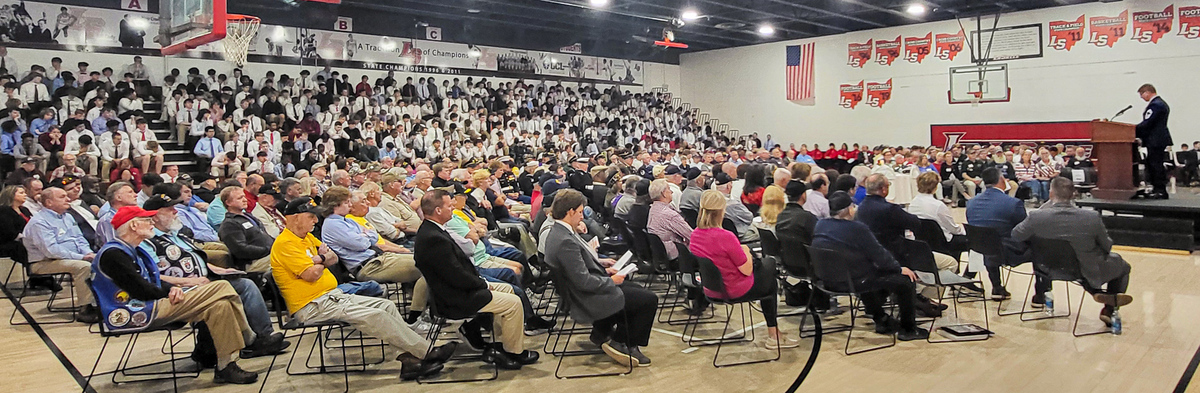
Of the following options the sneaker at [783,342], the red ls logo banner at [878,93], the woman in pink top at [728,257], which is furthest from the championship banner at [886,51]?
the woman in pink top at [728,257]

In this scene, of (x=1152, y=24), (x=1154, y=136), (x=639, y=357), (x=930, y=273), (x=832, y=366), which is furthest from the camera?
(x=1152, y=24)

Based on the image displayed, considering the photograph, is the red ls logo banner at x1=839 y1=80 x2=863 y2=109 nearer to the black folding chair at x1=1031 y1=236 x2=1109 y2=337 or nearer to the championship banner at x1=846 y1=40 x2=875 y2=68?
the championship banner at x1=846 y1=40 x2=875 y2=68

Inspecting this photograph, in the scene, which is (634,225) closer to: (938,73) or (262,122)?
(262,122)

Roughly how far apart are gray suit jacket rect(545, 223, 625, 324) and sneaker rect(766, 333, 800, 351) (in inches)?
49.4

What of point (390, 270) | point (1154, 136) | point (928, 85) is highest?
point (928, 85)

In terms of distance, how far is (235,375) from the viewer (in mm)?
4730

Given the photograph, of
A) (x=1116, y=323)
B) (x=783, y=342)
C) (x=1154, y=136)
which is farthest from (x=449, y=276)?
(x=1154, y=136)

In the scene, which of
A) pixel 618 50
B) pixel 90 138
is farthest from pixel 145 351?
pixel 618 50

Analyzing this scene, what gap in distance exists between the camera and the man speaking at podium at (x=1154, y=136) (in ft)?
30.7

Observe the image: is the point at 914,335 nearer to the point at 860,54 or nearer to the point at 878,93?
the point at 878,93

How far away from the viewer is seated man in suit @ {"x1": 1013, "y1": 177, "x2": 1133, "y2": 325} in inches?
219

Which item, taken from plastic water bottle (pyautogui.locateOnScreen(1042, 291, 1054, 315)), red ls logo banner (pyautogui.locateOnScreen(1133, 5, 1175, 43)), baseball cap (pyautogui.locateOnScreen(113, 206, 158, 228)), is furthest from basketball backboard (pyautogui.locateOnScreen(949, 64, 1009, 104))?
baseball cap (pyautogui.locateOnScreen(113, 206, 158, 228))

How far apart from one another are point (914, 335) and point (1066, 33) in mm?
18403

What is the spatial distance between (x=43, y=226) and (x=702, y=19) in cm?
1805
